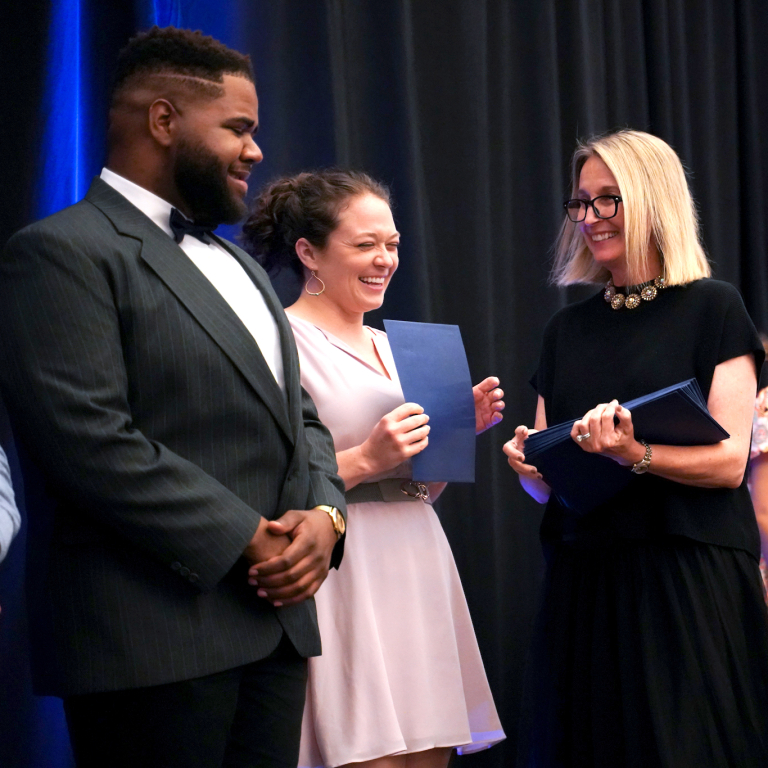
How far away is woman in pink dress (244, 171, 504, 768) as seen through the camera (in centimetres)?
179

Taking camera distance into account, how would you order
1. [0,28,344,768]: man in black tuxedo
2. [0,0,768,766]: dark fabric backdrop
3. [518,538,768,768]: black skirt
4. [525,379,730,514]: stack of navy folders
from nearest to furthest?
1. [0,28,344,768]: man in black tuxedo
2. [525,379,730,514]: stack of navy folders
3. [518,538,768,768]: black skirt
4. [0,0,768,766]: dark fabric backdrop

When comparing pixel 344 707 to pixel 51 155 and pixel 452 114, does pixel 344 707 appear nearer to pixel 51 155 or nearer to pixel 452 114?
pixel 51 155

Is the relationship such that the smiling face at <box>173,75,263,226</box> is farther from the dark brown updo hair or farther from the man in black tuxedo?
the dark brown updo hair

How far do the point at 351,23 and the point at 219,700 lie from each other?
2177 mm

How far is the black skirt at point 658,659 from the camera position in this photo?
5.95 feet

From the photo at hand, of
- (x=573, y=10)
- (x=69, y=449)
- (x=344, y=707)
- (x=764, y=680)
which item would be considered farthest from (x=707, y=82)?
(x=69, y=449)

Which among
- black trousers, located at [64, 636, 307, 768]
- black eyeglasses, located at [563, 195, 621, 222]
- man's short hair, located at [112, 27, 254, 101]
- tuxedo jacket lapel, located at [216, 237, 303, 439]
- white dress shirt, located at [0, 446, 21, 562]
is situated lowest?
black trousers, located at [64, 636, 307, 768]

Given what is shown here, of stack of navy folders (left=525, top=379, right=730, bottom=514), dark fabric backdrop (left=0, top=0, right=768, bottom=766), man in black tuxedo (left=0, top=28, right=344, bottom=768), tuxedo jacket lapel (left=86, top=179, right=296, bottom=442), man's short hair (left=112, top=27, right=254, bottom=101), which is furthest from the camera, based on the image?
dark fabric backdrop (left=0, top=0, right=768, bottom=766)

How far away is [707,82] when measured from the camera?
352cm

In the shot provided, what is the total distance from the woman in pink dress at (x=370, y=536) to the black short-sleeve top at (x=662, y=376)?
239 millimetres

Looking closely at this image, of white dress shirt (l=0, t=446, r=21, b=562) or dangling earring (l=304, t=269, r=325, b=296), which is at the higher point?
dangling earring (l=304, t=269, r=325, b=296)

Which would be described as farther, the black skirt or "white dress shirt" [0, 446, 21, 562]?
the black skirt

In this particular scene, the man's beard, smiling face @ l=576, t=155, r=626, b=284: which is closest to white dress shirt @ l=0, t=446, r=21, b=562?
the man's beard

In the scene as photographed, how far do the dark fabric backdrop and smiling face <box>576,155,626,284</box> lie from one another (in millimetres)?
771
